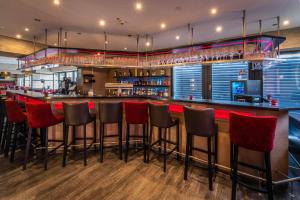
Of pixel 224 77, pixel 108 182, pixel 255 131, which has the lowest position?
pixel 108 182

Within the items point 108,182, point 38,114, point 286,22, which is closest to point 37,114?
point 38,114

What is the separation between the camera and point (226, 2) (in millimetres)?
3156

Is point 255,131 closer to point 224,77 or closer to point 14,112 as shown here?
point 14,112

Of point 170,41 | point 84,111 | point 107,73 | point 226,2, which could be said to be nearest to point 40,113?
point 84,111

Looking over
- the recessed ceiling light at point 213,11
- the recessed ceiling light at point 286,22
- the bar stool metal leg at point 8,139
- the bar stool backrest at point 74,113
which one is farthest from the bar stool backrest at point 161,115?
the recessed ceiling light at point 286,22

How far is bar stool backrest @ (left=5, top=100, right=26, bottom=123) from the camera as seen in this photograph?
10.6 feet

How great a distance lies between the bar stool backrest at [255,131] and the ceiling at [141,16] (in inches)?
90.3

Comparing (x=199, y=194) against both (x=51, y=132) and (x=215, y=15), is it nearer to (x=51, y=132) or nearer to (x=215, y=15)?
(x=51, y=132)

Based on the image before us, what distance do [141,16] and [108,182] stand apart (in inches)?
131

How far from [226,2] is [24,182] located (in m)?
4.42

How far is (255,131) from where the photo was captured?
1977 millimetres

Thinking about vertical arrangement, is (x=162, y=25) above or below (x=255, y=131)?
above

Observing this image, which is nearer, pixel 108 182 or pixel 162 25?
pixel 108 182

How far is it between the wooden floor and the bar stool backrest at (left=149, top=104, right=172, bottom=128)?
787 mm
